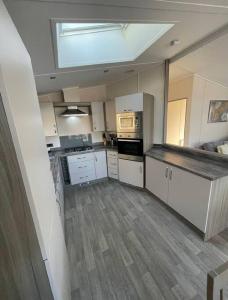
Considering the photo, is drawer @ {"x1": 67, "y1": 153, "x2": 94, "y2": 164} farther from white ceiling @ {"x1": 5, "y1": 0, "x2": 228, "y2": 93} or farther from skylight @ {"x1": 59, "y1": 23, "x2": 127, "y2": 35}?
skylight @ {"x1": 59, "y1": 23, "x2": 127, "y2": 35}

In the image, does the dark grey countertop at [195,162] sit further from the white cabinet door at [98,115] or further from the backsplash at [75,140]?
the backsplash at [75,140]

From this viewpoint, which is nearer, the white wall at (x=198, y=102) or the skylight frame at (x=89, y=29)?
the skylight frame at (x=89, y=29)

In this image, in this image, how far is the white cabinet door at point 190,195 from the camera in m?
1.87

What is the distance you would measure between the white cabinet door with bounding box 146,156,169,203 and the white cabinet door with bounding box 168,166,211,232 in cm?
12

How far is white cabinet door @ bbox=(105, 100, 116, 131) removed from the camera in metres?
3.77

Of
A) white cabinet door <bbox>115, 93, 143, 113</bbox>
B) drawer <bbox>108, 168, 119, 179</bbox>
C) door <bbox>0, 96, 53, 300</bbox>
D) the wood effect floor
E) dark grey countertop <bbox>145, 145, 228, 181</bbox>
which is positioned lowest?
the wood effect floor

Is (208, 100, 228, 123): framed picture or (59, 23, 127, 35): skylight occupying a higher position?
(59, 23, 127, 35): skylight

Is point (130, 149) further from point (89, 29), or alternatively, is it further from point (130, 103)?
point (89, 29)

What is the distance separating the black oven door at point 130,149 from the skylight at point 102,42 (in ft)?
4.99

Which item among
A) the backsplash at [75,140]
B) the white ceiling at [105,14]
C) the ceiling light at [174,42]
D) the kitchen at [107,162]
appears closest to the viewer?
the kitchen at [107,162]

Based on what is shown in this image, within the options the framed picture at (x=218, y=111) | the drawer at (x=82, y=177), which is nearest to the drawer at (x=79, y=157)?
the drawer at (x=82, y=177)

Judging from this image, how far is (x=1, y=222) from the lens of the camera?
47 centimetres

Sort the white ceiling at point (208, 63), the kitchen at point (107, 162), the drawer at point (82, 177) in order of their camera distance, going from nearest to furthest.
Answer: the kitchen at point (107, 162) < the white ceiling at point (208, 63) < the drawer at point (82, 177)

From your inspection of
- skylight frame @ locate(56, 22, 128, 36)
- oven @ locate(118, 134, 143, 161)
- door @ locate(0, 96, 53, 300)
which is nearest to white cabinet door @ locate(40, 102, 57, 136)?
oven @ locate(118, 134, 143, 161)
